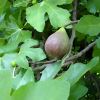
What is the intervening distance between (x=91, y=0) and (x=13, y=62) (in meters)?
0.33

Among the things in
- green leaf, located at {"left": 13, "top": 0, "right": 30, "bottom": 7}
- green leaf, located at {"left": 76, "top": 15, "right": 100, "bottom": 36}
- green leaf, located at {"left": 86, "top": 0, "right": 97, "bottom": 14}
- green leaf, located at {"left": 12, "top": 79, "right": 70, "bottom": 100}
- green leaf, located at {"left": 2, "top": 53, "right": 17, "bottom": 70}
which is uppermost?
green leaf, located at {"left": 12, "top": 79, "right": 70, "bottom": 100}

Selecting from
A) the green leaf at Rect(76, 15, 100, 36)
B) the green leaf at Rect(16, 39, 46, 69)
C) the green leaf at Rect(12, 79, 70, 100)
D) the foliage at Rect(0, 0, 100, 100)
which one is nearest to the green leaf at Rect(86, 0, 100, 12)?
the foliage at Rect(0, 0, 100, 100)

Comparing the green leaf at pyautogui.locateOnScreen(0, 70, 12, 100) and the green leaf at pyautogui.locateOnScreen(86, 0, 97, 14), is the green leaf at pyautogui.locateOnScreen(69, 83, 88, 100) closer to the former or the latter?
the green leaf at pyautogui.locateOnScreen(0, 70, 12, 100)

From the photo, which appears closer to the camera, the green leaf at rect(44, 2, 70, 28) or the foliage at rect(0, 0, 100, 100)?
the foliage at rect(0, 0, 100, 100)

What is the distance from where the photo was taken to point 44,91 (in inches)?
24.7

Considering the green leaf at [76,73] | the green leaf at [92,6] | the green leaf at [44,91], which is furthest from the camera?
the green leaf at [92,6]

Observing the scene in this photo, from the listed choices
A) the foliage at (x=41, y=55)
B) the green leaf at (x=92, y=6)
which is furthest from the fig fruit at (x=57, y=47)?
the green leaf at (x=92, y=6)

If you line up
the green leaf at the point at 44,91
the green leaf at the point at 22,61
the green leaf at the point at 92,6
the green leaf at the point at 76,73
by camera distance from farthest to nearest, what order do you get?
the green leaf at the point at 92,6
the green leaf at the point at 22,61
the green leaf at the point at 76,73
the green leaf at the point at 44,91

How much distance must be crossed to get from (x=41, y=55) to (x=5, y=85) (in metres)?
0.28

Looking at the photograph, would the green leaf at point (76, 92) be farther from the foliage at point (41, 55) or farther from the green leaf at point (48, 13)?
the green leaf at point (48, 13)

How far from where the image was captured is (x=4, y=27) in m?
1.14

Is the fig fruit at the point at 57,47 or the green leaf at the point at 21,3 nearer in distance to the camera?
the fig fruit at the point at 57,47

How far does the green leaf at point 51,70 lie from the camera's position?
81 centimetres

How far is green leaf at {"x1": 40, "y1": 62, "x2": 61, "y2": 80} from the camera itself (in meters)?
0.81
